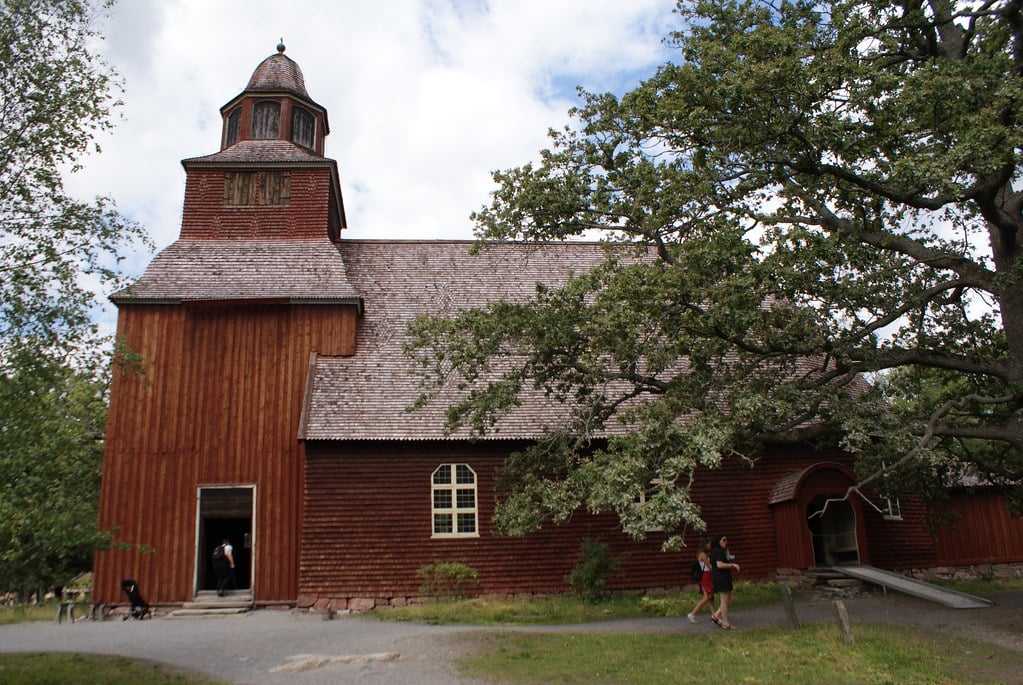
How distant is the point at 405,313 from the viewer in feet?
78.2

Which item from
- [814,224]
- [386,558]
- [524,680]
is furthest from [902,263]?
[386,558]

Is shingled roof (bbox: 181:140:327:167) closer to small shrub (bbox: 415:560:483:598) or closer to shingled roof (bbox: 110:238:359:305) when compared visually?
shingled roof (bbox: 110:238:359:305)

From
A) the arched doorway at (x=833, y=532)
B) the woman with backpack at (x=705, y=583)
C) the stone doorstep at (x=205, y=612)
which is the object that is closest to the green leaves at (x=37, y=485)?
the stone doorstep at (x=205, y=612)

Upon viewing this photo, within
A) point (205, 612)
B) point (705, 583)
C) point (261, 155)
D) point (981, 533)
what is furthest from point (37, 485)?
point (981, 533)

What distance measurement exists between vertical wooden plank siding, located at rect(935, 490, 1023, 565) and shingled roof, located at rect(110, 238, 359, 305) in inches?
745

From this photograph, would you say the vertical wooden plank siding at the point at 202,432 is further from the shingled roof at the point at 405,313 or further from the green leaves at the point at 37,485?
the green leaves at the point at 37,485

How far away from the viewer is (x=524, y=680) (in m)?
10.8

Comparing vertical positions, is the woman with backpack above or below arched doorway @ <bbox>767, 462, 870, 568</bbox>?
below

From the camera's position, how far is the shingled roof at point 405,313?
20.5m

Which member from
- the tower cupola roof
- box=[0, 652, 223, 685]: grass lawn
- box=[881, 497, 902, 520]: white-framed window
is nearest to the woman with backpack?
box=[0, 652, 223, 685]: grass lawn

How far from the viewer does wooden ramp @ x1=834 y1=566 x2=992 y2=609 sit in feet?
53.3

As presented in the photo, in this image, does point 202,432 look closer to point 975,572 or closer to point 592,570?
point 592,570

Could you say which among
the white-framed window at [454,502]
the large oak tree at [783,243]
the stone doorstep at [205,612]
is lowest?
the stone doorstep at [205,612]

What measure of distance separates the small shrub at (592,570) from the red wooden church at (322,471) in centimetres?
89
